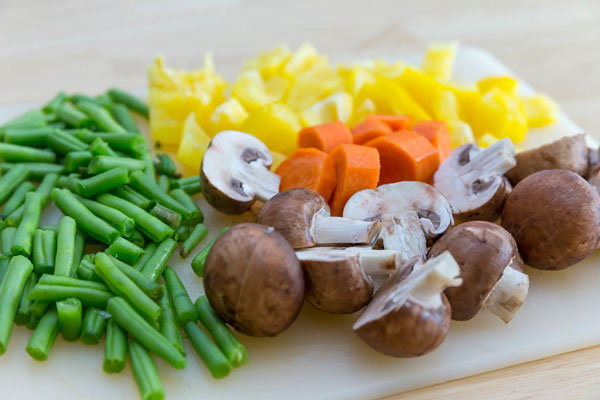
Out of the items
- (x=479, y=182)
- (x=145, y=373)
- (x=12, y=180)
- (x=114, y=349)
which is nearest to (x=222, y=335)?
(x=145, y=373)

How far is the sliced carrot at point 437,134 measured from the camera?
11.6 ft

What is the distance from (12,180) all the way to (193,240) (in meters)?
1.22

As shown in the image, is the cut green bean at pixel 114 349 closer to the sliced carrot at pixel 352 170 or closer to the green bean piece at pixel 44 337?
the green bean piece at pixel 44 337

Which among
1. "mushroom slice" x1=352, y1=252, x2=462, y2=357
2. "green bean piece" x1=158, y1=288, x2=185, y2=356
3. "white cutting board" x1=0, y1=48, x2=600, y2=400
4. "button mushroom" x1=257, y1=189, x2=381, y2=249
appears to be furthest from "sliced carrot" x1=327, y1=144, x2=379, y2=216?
"green bean piece" x1=158, y1=288, x2=185, y2=356

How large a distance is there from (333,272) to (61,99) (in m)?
2.79

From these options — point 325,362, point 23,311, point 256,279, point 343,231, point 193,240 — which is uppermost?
point 256,279

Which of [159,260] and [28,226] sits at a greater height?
[28,226]

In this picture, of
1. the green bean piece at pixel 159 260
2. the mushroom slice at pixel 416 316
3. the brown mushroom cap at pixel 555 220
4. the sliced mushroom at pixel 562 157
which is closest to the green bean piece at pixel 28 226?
the green bean piece at pixel 159 260

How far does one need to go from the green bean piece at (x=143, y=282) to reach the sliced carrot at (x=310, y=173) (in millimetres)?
977

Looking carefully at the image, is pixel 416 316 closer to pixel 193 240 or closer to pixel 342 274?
pixel 342 274

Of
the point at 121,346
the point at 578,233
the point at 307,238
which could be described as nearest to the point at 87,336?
the point at 121,346

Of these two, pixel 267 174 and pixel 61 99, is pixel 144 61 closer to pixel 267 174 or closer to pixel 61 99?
pixel 61 99

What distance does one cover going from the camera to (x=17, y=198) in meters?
3.43

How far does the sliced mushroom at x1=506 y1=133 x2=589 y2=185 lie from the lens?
324cm
